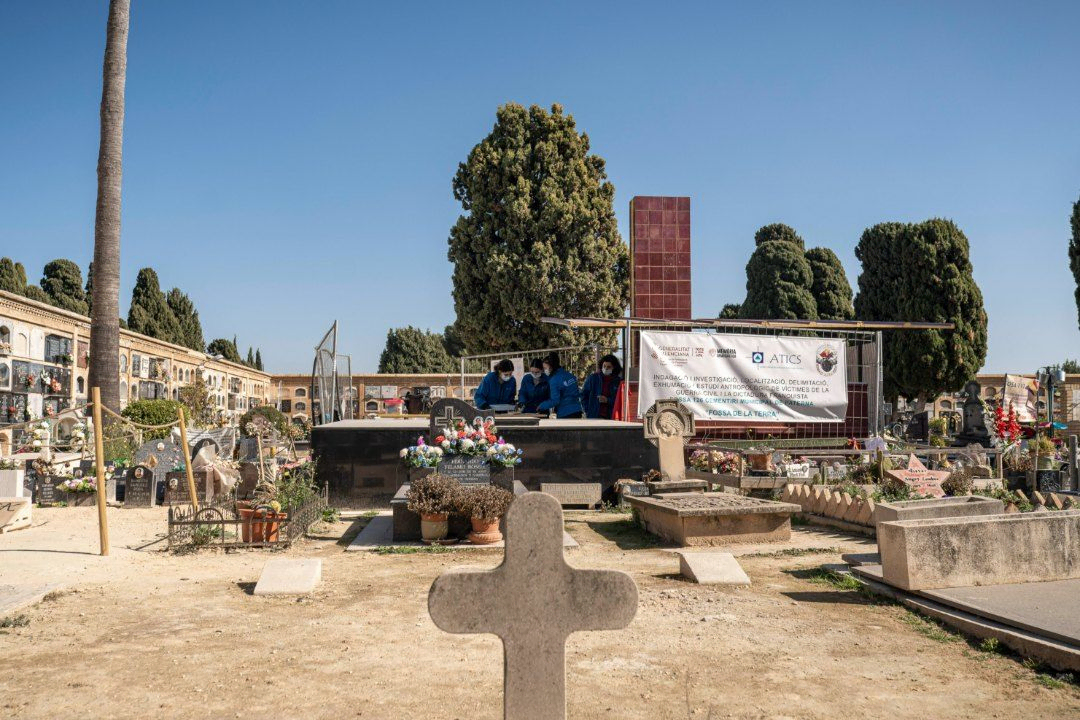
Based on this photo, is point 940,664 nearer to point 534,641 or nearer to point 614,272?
point 534,641

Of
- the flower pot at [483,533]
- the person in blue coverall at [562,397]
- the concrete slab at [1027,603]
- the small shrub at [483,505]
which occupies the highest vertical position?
the person in blue coverall at [562,397]

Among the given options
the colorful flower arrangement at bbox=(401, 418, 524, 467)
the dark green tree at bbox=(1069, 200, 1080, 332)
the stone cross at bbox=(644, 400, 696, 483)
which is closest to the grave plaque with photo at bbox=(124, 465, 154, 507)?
the colorful flower arrangement at bbox=(401, 418, 524, 467)

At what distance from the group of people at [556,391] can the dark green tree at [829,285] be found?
98.3 ft

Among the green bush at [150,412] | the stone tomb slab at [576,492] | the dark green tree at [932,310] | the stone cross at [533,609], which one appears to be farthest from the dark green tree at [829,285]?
the stone cross at [533,609]

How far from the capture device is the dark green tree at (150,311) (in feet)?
124

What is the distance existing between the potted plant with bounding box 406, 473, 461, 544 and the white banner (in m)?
5.81

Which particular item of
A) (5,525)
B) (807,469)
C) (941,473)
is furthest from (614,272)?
(5,525)

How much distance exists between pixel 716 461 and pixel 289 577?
28.5 feet

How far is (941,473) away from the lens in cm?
1055

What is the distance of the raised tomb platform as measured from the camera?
1254cm

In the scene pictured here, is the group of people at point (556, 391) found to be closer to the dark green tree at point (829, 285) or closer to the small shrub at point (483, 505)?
the small shrub at point (483, 505)

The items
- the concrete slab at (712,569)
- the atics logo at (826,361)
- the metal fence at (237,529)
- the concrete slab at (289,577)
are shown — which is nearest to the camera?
the concrete slab at (289,577)

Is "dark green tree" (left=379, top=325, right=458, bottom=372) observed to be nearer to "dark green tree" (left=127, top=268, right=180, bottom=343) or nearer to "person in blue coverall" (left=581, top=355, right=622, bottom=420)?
"dark green tree" (left=127, top=268, right=180, bottom=343)

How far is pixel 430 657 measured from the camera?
5012mm
